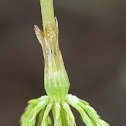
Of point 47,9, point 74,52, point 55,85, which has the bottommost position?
point 55,85

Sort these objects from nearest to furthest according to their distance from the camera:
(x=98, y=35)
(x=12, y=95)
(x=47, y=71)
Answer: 1. (x=47, y=71)
2. (x=12, y=95)
3. (x=98, y=35)

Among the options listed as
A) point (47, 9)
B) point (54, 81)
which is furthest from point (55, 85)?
point (47, 9)

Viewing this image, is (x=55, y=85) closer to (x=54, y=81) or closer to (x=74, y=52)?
(x=54, y=81)

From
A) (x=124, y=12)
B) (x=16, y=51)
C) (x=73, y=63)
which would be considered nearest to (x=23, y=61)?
(x=16, y=51)

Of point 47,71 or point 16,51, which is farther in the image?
point 16,51

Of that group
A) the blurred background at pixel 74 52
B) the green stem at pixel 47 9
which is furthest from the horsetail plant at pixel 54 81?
the blurred background at pixel 74 52

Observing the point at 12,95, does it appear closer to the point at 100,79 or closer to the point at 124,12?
the point at 100,79

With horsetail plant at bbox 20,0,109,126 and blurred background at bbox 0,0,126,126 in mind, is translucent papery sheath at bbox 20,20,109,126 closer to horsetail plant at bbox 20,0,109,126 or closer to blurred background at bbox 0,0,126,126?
horsetail plant at bbox 20,0,109,126

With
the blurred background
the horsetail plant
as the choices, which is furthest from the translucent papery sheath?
the blurred background
